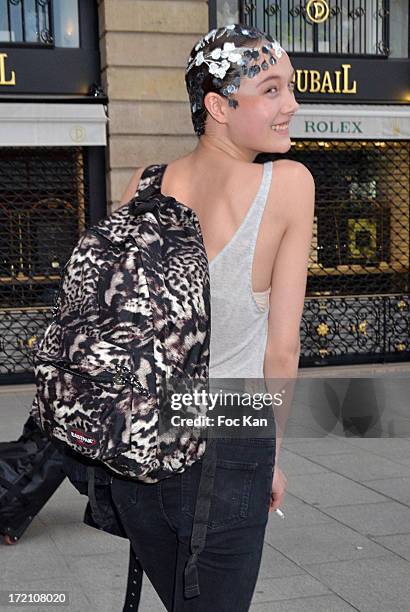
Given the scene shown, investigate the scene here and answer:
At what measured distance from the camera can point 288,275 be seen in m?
2.05

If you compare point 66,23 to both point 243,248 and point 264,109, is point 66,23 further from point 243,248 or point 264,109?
point 243,248

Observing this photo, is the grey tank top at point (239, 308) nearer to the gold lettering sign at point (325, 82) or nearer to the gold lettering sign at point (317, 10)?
the gold lettering sign at point (325, 82)

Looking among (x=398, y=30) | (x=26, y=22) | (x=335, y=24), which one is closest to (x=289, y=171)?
(x=26, y=22)

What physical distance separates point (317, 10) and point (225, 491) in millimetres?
11459

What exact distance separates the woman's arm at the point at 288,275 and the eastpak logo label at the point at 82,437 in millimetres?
449

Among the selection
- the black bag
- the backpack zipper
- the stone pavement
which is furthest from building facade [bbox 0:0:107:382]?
the backpack zipper

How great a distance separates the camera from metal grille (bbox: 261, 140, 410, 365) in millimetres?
12242

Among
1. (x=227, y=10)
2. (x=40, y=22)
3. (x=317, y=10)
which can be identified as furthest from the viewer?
(x=317, y=10)

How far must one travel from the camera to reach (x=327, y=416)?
9484mm

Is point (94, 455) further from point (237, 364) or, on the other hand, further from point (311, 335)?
point (311, 335)

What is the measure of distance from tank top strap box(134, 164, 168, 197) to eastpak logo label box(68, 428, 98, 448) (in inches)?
23.5

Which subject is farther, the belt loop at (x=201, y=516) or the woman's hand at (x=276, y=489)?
the woman's hand at (x=276, y=489)

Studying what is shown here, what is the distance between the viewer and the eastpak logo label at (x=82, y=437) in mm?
1854

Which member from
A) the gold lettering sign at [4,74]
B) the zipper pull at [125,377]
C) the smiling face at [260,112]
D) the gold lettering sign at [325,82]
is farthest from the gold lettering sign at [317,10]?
the zipper pull at [125,377]
